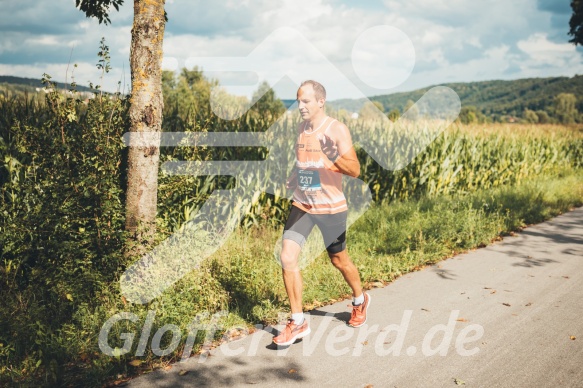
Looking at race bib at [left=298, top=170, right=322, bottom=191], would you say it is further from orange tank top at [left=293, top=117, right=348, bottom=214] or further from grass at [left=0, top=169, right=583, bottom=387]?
grass at [left=0, top=169, right=583, bottom=387]

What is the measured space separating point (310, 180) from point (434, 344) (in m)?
1.85

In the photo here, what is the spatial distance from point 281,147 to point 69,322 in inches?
202

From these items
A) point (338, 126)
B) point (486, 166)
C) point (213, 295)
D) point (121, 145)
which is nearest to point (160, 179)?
point (121, 145)

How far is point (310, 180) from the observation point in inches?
166

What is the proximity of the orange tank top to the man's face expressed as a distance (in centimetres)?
16

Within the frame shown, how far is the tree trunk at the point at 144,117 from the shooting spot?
493cm

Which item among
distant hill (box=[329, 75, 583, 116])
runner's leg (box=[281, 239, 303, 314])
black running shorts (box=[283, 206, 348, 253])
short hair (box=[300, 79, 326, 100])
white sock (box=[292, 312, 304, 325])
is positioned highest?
distant hill (box=[329, 75, 583, 116])

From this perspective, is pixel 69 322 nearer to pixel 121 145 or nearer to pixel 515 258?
pixel 121 145

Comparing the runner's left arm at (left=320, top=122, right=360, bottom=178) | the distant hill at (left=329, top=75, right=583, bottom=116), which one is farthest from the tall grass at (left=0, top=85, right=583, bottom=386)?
the distant hill at (left=329, top=75, right=583, bottom=116)

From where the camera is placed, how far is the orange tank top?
420 centimetres

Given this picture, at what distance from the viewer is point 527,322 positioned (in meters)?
4.66

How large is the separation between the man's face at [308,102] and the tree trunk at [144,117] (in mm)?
1805

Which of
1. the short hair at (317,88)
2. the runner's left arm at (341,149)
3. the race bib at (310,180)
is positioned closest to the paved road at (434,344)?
the race bib at (310,180)

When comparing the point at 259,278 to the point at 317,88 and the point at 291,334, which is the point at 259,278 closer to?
the point at 291,334
